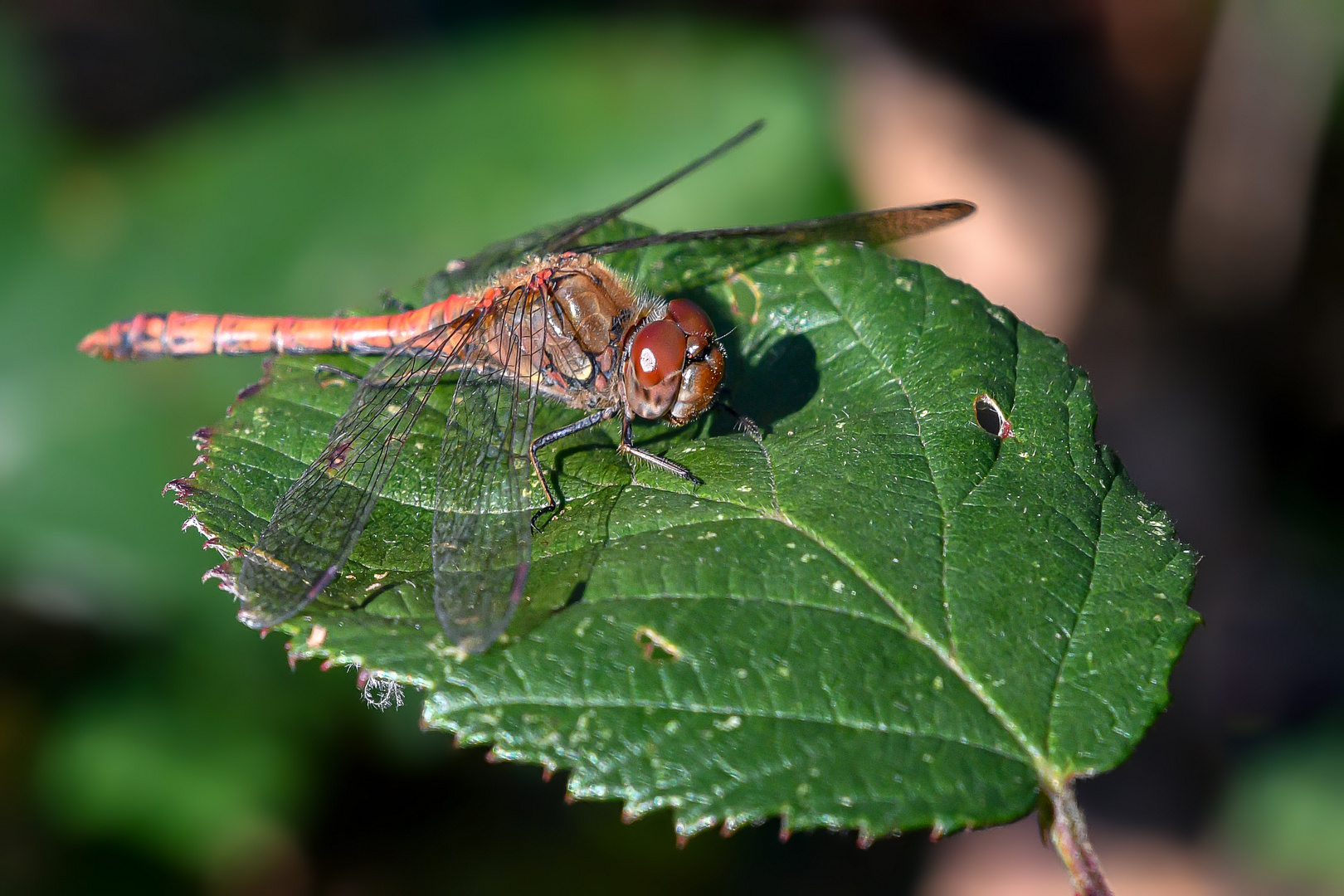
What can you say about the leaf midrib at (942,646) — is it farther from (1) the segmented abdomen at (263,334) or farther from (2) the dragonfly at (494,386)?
(1) the segmented abdomen at (263,334)

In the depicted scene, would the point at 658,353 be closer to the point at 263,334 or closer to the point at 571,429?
the point at 571,429

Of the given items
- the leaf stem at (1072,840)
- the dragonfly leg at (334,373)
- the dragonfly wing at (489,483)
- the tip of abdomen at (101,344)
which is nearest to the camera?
the leaf stem at (1072,840)

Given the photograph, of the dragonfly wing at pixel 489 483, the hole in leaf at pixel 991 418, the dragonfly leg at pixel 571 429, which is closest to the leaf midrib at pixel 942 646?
the hole in leaf at pixel 991 418

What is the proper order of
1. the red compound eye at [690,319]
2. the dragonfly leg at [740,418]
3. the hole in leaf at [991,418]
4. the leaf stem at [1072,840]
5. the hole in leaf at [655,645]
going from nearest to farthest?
1. the leaf stem at [1072,840]
2. the hole in leaf at [655,645]
3. the hole in leaf at [991,418]
4. the dragonfly leg at [740,418]
5. the red compound eye at [690,319]

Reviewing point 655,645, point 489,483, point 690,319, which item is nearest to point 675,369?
point 690,319

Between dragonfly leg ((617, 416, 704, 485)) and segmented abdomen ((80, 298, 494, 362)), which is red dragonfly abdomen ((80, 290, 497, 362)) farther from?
dragonfly leg ((617, 416, 704, 485))

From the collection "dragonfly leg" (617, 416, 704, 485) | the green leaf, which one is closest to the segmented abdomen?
the green leaf
